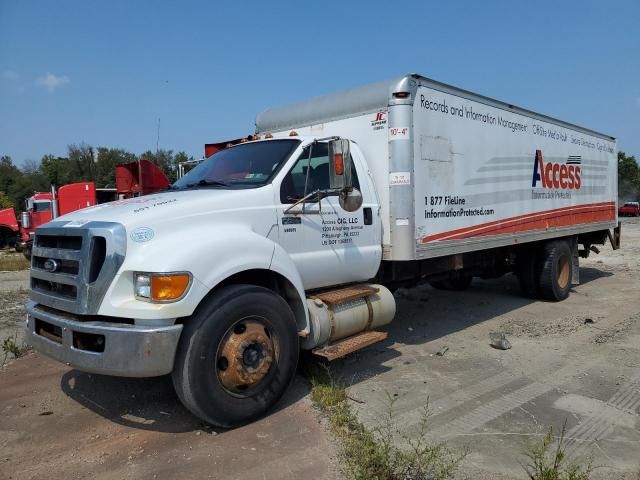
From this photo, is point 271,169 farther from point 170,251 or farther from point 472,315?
point 472,315

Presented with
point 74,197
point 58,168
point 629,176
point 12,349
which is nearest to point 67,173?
point 58,168

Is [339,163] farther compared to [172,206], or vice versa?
[339,163]

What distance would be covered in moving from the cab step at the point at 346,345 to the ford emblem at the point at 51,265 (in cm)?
221

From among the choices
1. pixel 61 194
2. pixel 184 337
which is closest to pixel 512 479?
pixel 184 337

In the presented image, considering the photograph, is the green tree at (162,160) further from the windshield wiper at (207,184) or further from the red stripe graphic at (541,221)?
the red stripe graphic at (541,221)

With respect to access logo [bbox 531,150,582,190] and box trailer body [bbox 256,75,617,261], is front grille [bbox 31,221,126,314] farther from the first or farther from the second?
access logo [bbox 531,150,582,190]

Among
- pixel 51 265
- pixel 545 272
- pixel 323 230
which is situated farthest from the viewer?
pixel 545 272

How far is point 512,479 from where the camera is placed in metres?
3.06

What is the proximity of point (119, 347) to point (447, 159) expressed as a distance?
4.18 metres

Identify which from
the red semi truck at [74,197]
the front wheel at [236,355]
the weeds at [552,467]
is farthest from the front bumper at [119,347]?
the red semi truck at [74,197]

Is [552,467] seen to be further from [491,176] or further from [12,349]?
[12,349]

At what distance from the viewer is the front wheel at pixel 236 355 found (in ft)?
11.5

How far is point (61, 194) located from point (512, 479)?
1754 centimetres

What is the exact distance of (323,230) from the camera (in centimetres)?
472
